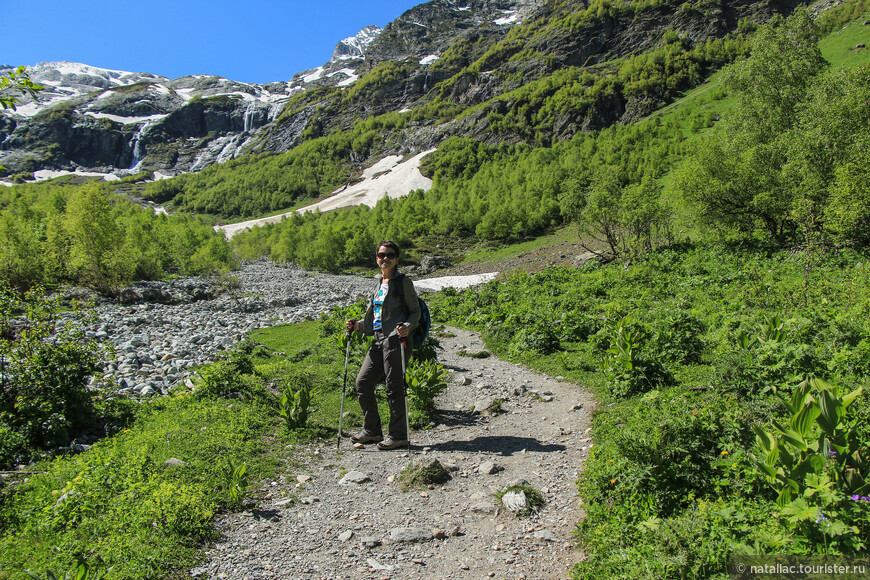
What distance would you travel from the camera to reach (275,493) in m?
6.38

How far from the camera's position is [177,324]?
21.9m

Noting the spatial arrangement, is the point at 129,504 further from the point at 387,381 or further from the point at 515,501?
the point at 515,501

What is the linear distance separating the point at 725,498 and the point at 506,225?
245 ft

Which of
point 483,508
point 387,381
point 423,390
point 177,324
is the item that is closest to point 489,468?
point 483,508

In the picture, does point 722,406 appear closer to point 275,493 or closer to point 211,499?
point 275,493

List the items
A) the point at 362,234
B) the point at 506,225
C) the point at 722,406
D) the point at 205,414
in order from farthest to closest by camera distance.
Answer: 1. the point at 362,234
2. the point at 506,225
3. the point at 205,414
4. the point at 722,406

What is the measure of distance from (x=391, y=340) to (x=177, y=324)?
61.4 ft

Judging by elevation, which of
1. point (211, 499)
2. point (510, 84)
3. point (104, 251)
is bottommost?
point (211, 499)

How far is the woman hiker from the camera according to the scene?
25.8 ft

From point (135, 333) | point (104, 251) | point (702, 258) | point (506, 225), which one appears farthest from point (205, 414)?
point (506, 225)

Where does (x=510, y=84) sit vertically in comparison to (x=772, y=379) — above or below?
above

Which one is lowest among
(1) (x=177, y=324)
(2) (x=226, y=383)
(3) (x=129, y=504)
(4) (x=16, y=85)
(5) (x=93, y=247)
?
(3) (x=129, y=504)

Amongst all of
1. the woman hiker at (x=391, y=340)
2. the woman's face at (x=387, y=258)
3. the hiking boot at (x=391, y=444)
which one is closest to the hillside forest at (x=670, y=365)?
the hiking boot at (x=391, y=444)

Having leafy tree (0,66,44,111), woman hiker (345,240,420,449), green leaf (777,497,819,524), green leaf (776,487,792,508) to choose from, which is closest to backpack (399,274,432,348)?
woman hiker (345,240,420,449)
